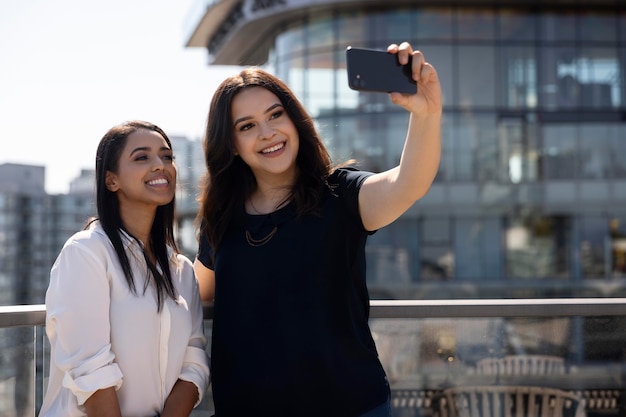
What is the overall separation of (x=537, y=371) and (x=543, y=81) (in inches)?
1081

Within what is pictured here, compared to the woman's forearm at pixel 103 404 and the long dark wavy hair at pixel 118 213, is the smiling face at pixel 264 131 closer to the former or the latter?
the long dark wavy hair at pixel 118 213

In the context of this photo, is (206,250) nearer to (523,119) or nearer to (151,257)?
(151,257)

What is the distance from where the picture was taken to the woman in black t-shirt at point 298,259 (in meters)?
2.52

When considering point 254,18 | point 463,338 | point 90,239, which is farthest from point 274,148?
point 254,18

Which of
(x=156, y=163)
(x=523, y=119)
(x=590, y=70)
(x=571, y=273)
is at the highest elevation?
(x=590, y=70)

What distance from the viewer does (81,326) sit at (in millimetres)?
2457

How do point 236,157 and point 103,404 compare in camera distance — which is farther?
point 236,157

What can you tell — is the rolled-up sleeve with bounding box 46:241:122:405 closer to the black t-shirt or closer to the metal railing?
the black t-shirt

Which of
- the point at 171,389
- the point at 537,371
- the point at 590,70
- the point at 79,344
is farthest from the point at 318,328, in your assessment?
the point at 590,70

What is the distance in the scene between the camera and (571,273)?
1152 inches

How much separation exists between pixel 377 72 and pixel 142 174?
2.99ft

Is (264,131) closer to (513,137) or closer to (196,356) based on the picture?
(196,356)

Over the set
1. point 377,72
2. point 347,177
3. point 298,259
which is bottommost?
point 298,259

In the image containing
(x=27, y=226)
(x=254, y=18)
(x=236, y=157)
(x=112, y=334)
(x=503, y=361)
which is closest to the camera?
(x=112, y=334)
